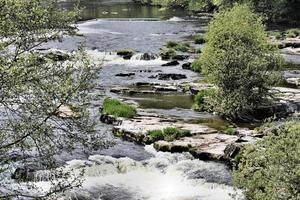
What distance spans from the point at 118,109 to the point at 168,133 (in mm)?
6110

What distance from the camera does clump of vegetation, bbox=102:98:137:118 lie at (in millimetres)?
35250

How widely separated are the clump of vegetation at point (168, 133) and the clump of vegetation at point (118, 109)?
4690mm

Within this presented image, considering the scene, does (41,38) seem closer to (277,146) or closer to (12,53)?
(12,53)

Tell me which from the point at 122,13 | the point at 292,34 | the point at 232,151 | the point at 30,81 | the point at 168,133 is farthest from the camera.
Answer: the point at 122,13

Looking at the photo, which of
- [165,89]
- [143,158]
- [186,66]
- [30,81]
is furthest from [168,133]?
[186,66]

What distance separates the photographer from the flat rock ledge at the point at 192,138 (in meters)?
27.5

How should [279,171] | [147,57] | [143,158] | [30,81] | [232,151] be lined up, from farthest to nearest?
[147,57], [143,158], [232,151], [279,171], [30,81]

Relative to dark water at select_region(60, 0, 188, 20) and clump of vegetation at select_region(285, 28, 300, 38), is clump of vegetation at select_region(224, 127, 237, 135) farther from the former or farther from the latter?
dark water at select_region(60, 0, 188, 20)

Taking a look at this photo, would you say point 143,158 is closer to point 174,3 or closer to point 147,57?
point 147,57

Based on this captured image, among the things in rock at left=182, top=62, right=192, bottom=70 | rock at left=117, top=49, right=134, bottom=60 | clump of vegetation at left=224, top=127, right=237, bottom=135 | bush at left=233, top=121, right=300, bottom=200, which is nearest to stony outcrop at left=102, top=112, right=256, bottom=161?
clump of vegetation at left=224, top=127, right=237, bottom=135

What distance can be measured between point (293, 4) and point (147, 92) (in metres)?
59.6

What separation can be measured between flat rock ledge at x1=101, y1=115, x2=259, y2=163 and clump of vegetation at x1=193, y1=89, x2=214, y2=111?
3.88m

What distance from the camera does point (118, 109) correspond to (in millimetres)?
35750

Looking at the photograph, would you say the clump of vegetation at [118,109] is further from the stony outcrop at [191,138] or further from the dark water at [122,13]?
the dark water at [122,13]
